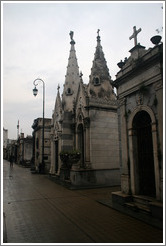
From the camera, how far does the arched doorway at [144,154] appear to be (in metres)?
8.09

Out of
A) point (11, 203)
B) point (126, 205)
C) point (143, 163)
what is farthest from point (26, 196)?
point (143, 163)

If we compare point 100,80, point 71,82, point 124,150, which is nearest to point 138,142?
point 124,150

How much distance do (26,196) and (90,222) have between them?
17.9 feet

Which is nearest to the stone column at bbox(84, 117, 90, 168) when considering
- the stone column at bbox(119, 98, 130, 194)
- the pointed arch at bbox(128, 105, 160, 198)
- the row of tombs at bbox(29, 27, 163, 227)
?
the row of tombs at bbox(29, 27, 163, 227)

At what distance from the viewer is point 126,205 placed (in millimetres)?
7953

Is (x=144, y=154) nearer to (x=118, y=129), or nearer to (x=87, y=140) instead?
(x=118, y=129)

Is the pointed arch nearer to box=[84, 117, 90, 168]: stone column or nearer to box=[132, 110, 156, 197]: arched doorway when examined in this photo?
box=[132, 110, 156, 197]: arched doorway

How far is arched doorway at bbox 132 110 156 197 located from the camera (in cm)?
809

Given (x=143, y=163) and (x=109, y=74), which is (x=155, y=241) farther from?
(x=109, y=74)

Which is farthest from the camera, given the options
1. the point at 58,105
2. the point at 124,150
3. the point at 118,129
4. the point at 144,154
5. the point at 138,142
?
the point at 58,105

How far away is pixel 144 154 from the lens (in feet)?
27.5

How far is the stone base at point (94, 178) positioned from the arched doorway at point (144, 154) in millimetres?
6313

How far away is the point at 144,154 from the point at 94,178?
274 inches

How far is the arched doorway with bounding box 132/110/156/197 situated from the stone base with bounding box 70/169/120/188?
6313 mm
